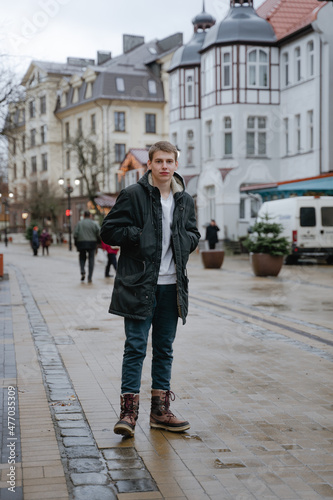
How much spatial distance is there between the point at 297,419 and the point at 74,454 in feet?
5.52

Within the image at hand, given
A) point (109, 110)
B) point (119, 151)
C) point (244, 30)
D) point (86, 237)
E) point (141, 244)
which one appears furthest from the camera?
point (119, 151)

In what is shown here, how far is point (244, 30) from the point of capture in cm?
3497

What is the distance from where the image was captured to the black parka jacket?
466 centimetres

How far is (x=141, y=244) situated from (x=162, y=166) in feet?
1.82

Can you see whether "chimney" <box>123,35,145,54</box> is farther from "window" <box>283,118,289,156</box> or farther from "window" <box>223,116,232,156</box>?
"window" <box>283,118,289,156</box>

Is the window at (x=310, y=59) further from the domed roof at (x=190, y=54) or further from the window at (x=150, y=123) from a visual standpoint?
the window at (x=150, y=123)

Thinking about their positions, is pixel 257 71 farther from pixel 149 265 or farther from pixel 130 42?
pixel 130 42

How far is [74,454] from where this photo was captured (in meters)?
4.29

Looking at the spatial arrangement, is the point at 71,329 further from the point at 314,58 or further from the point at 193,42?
the point at 193,42

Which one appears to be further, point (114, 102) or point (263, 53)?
point (114, 102)

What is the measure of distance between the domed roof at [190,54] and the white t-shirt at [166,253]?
35.9 metres

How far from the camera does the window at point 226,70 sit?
3562 centimetres

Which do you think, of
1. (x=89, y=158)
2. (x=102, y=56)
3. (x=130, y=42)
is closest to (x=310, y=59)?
(x=89, y=158)

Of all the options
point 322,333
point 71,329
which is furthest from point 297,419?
point 71,329
